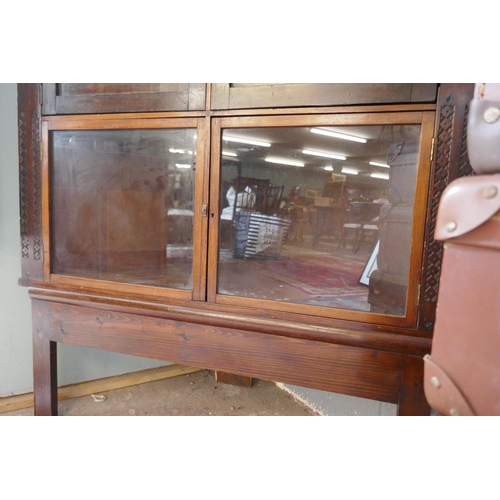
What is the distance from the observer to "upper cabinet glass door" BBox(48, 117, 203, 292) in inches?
49.0

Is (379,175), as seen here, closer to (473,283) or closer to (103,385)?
(473,283)

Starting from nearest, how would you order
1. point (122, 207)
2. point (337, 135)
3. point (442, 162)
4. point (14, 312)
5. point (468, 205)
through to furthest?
point (468, 205)
point (442, 162)
point (337, 135)
point (122, 207)
point (14, 312)

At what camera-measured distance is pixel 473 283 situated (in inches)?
22.1

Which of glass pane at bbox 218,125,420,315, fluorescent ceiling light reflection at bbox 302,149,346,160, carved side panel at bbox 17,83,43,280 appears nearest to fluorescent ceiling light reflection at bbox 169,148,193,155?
glass pane at bbox 218,125,420,315

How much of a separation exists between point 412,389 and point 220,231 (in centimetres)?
73

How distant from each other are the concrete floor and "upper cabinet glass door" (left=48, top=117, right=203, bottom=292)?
29.7 inches

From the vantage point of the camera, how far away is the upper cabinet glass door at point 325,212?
98 cm

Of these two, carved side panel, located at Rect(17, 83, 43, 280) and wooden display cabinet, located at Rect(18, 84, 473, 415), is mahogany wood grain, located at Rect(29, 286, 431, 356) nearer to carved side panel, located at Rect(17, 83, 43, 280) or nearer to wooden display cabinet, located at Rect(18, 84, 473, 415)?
wooden display cabinet, located at Rect(18, 84, 473, 415)

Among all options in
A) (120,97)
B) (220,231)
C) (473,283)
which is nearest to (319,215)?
(220,231)

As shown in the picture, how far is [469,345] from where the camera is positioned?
57 centimetres

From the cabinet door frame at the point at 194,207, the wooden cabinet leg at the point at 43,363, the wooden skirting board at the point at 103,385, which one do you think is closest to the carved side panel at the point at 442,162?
the cabinet door frame at the point at 194,207

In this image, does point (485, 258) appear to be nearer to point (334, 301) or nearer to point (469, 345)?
point (469, 345)
